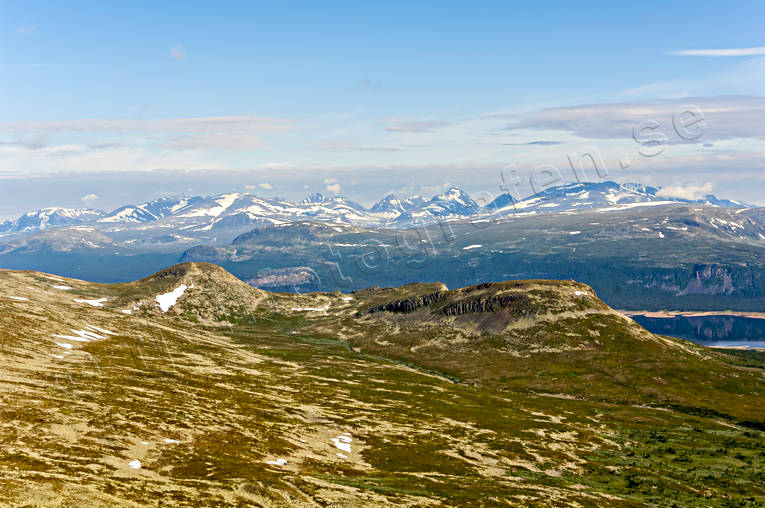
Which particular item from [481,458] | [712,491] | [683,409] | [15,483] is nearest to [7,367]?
[15,483]

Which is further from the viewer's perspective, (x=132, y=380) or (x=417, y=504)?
(x=132, y=380)

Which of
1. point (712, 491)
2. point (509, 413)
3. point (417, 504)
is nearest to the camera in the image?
point (417, 504)

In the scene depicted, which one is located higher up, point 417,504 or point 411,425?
point 417,504

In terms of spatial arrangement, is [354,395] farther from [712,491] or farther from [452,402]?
[712,491]

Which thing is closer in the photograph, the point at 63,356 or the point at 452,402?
the point at 63,356

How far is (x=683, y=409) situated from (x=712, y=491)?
254 ft

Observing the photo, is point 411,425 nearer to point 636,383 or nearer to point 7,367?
point 7,367

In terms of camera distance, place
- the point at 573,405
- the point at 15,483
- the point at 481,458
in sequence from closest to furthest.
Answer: the point at 15,483 → the point at 481,458 → the point at 573,405

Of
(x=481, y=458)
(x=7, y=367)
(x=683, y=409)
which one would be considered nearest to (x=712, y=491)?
(x=481, y=458)

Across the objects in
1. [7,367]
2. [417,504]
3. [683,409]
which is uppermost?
[7,367]

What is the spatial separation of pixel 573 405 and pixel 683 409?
101 feet

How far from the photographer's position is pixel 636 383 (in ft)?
557

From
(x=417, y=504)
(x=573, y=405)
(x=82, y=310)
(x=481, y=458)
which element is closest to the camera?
(x=417, y=504)

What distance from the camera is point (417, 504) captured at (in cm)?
5991
